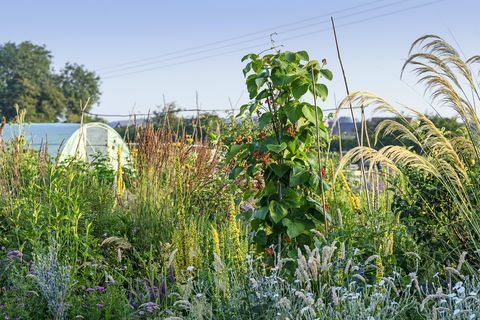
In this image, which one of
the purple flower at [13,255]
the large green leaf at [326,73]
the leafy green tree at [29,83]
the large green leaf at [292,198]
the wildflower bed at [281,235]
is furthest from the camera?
the leafy green tree at [29,83]

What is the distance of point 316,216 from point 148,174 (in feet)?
6.65

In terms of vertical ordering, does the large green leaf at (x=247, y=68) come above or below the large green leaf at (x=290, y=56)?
below

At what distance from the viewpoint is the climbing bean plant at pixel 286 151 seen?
454cm

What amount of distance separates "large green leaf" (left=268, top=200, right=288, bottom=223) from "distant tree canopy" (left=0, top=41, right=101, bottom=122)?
38.6 metres

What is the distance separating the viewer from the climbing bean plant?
4.54 meters

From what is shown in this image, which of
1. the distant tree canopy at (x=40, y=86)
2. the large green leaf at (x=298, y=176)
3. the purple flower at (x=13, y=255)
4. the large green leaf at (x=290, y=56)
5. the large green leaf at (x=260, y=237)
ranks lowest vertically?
the purple flower at (x=13, y=255)

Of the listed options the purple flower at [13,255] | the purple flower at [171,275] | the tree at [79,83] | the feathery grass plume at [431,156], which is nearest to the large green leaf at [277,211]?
the feathery grass plume at [431,156]

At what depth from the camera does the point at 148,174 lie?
611 centimetres

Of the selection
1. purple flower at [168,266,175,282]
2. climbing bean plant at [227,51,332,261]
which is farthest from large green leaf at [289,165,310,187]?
purple flower at [168,266,175,282]

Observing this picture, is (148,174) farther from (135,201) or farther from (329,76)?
(329,76)

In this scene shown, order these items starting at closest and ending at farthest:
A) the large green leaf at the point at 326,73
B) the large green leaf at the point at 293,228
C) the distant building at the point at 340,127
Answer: the large green leaf at the point at 293,228 → the large green leaf at the point at 326,73 → the distant building at the point at 340,127

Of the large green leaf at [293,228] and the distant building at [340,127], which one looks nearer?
the large green leaf at [293,228]

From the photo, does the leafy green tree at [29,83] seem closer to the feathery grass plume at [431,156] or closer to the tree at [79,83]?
the tree at [79,83]

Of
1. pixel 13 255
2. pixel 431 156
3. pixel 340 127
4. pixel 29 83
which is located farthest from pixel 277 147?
pixel 29 83
